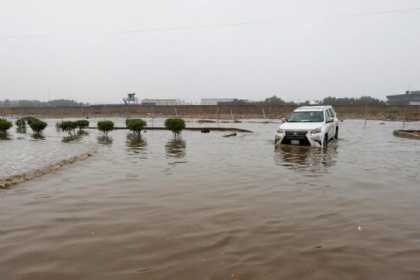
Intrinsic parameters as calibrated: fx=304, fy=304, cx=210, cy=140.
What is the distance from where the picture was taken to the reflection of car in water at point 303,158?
877cm

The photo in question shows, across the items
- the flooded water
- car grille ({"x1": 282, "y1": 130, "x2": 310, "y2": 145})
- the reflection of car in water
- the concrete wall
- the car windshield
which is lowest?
the flooded water

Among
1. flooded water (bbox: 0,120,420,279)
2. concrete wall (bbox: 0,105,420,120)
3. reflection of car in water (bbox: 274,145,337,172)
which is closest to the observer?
flooded water (bbox: 0,120,420,279)

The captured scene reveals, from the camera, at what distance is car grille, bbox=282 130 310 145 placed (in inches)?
486

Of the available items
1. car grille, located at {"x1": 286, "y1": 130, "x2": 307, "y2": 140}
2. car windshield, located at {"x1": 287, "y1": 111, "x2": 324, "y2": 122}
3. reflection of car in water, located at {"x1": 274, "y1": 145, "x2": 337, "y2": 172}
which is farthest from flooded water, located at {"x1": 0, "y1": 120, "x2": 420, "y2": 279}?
car windshield, located at {"x1": 287, "y1": 111, "x2": 324, "y2": 122}

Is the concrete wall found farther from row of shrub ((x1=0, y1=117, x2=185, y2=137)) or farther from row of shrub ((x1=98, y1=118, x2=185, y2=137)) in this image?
row of shrub ((x1=98, y1=118, x2=185, y2=137))

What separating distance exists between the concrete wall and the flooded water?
42.8 meters

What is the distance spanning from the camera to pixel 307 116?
14.0 meters

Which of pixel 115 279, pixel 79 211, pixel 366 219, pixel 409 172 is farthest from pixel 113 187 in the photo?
pixel 409 172

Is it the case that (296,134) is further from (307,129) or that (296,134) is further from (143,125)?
(143,125)

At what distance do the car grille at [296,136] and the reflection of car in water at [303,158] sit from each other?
264mm

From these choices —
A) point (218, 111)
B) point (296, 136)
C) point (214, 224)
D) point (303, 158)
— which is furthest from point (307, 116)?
point (218, 111)

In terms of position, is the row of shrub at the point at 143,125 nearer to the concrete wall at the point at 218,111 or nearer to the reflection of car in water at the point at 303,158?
the reflection of car in water at the point at 303,158

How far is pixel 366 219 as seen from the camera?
458 cm

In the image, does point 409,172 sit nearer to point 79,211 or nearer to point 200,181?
point 200,181
